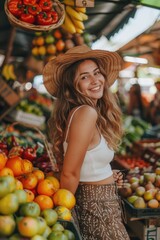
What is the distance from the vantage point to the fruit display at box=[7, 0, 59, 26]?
314 centimetres

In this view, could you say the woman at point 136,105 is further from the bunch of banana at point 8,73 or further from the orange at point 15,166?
the orange at point 15,166

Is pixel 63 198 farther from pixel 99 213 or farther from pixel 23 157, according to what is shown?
pixel 23 157

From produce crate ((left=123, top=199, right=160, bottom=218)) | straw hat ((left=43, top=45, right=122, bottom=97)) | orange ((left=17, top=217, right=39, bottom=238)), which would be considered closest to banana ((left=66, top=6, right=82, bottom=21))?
straw hat ((left=43, top=45, right=122, bottom=97))

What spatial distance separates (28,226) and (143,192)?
191cm

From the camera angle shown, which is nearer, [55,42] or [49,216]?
[49,216]

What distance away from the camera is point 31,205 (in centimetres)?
194

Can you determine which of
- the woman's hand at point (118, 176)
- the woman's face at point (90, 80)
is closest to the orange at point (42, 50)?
the woman's face at point (90, 80)

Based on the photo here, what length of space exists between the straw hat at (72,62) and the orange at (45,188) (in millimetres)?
957

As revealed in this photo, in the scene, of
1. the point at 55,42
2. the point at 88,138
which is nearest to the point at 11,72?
the point at 55,42

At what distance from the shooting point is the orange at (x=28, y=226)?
1764 mm

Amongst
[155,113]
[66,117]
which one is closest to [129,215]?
[66,117]

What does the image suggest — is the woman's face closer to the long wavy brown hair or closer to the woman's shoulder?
the long wavy brown hair

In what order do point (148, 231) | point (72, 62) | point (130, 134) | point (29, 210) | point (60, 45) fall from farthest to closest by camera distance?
point (130, 134) → point (60, 45) → point (148, 231) → point (72, 62) → point (29, 210)

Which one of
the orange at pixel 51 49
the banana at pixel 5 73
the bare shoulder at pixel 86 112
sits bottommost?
the banana at pixel 5 73
